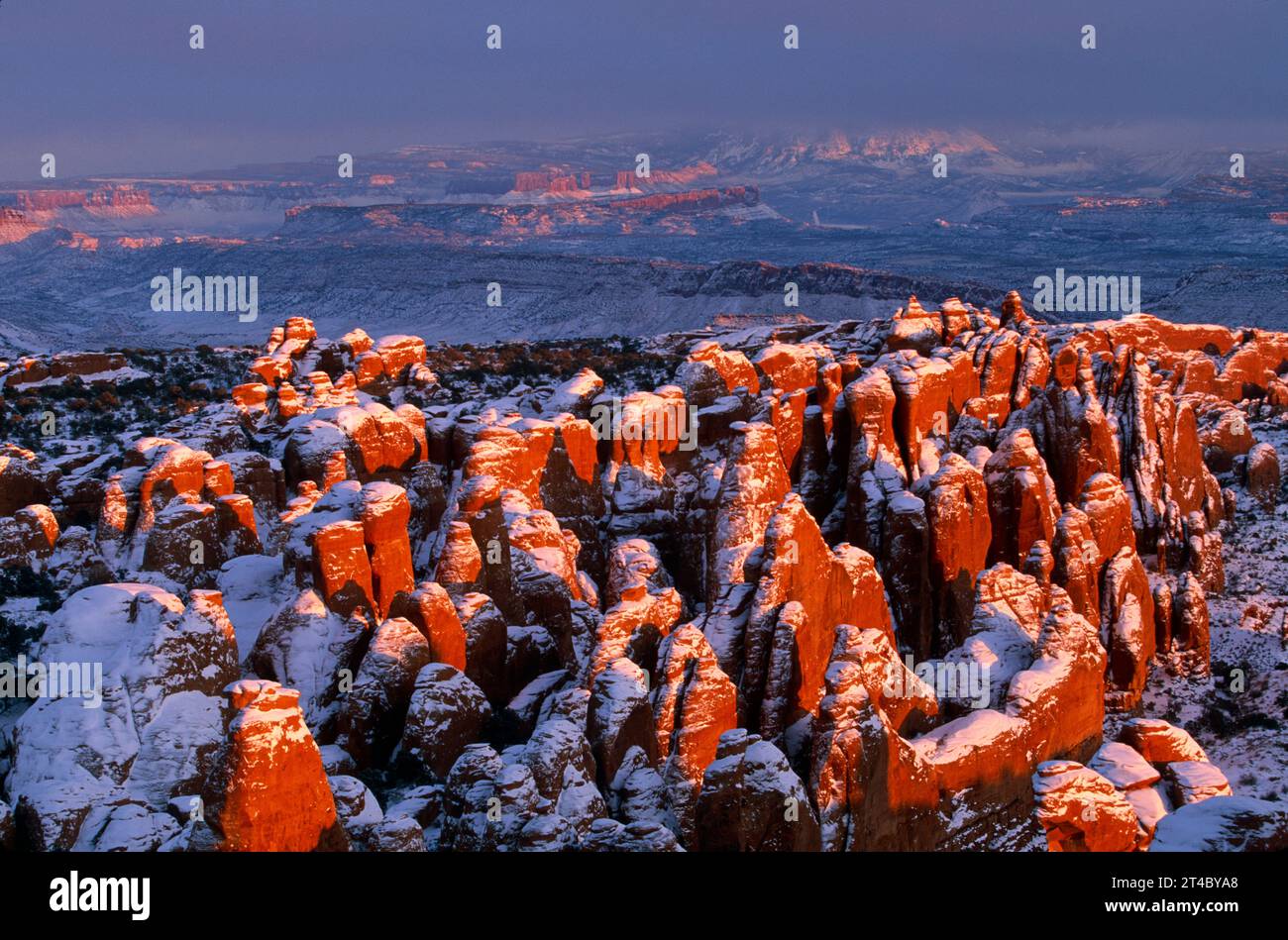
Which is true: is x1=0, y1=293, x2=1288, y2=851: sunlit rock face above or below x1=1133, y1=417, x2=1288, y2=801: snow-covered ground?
above

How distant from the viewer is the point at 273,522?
3147 centimetres

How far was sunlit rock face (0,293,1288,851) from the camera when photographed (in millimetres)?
18312

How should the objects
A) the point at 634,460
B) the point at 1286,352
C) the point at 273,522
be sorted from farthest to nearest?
the point at 1286,352
the point at 634,460
the point at 273,522

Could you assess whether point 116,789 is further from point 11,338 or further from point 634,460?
point 11,338

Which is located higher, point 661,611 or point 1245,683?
point 661,611

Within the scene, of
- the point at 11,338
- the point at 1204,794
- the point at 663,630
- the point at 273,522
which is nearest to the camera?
the point at 1204,794

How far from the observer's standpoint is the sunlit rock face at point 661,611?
60.1ft

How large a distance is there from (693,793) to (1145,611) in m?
16.7

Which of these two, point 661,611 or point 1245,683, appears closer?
point 661,611

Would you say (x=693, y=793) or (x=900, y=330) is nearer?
(x=693, y=793)

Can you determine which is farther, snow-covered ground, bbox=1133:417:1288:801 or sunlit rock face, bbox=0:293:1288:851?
snow-covered ground, bbox=1133:417:1288:801

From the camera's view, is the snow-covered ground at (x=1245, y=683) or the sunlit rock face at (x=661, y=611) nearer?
the sunlit rock face at (x=661, y=611)

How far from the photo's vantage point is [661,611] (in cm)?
2573

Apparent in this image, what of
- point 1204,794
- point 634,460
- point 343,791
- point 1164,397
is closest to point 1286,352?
point 1164,397
